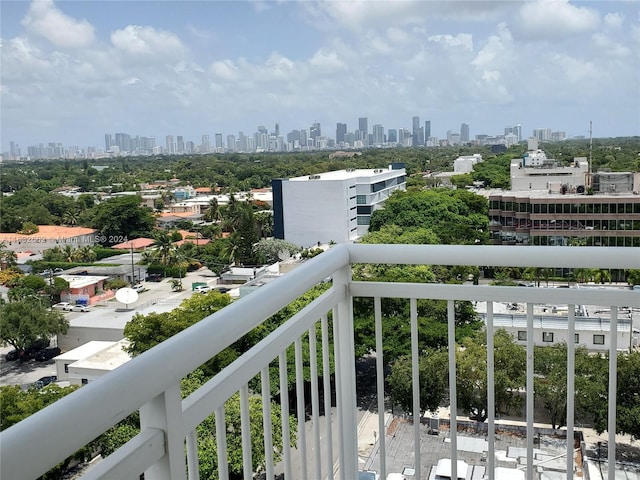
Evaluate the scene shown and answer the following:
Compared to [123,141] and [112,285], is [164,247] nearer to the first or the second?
[123,141]

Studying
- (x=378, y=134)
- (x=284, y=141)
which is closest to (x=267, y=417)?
(x=284, y=141)

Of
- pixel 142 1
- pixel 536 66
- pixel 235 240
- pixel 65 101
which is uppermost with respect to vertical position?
pixel 536 66

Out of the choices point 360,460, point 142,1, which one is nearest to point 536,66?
point 142,1

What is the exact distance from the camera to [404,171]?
2883 centimetres

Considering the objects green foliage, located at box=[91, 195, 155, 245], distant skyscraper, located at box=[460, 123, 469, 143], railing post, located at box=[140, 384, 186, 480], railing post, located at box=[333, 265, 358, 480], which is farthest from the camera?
distant skyscraper, located at box=[460, 123, 469, 143]

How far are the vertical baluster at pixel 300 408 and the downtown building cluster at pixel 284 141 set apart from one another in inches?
76.2

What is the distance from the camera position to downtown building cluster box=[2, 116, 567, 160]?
15.4 ft

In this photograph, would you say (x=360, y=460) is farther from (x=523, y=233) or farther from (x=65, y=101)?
(x=523, y=233)

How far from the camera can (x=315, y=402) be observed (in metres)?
1.00

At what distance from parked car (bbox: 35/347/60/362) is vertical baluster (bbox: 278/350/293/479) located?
238 centimetres

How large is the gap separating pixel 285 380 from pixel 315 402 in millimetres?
166

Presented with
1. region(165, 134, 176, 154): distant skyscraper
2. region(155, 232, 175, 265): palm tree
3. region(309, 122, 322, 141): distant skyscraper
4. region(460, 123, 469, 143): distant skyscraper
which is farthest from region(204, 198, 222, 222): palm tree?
region(460, 123, 469, 143): distant skyscraper

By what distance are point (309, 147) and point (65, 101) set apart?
18.7 m

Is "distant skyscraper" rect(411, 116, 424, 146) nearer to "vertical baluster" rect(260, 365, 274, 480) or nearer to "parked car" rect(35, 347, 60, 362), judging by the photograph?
"parked car" rect(35, 347, 60, 362)
